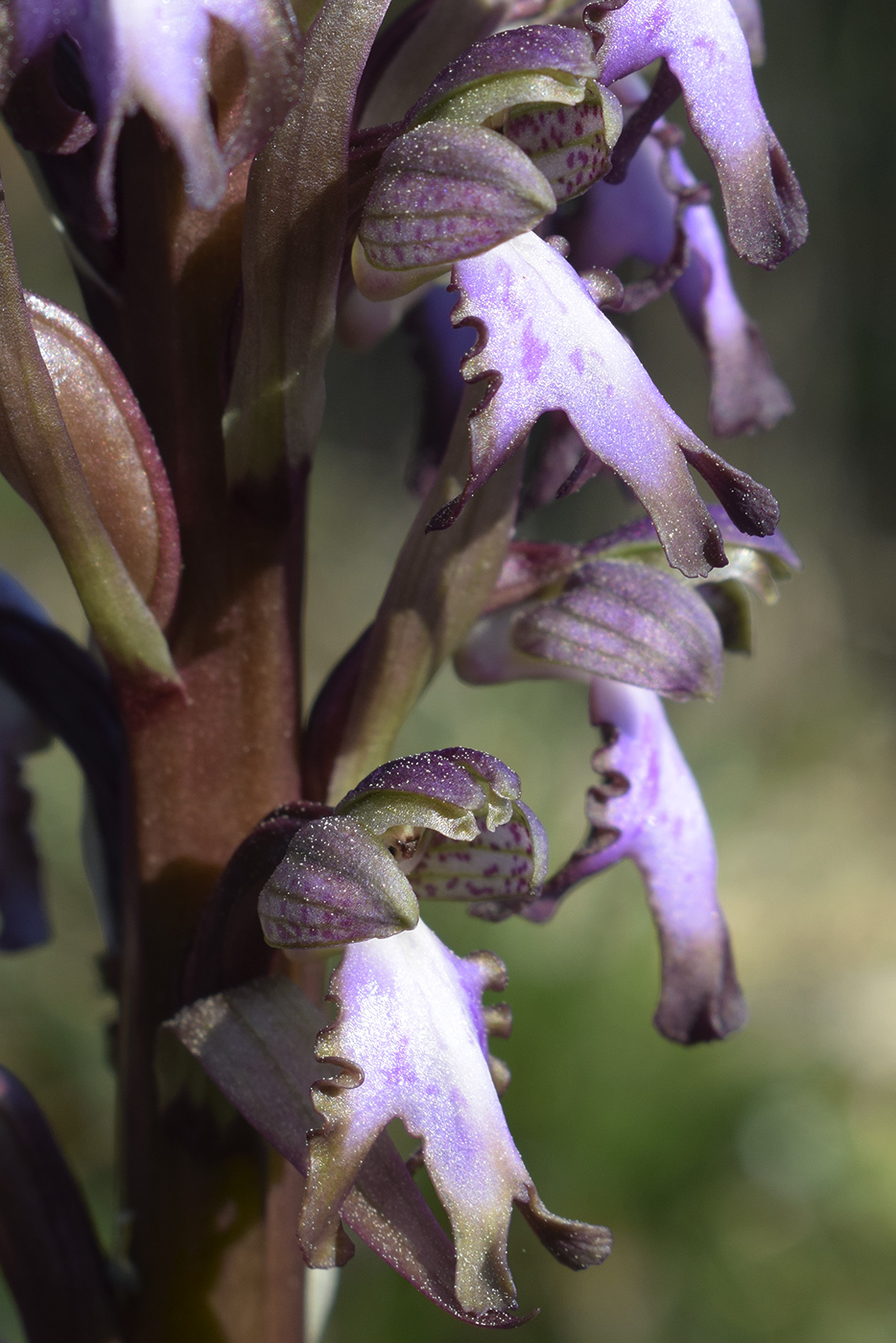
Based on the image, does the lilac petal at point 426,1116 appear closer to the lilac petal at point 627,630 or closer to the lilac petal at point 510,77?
the lilac petal at point 627,630

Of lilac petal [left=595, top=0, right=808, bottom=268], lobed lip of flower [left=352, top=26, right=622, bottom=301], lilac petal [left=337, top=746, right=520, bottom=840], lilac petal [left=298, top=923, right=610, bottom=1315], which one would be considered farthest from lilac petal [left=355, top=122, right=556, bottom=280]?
lilac petal [left=298, top=923, right=610, bottom=1315]

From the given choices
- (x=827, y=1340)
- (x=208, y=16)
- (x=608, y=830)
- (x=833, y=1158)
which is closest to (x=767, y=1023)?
(x=833, y=1158)

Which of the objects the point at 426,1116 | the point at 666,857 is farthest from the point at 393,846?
the point at 666,857

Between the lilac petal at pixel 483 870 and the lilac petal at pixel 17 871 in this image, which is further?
the lilac petal at pixel 17 871

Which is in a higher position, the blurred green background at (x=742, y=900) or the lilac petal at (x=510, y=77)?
the lilac petal at (x=510, y=77)

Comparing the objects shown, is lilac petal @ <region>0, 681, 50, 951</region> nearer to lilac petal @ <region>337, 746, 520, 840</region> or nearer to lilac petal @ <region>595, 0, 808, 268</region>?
lilac petal @ <region>337, 746, 520, 840</region>

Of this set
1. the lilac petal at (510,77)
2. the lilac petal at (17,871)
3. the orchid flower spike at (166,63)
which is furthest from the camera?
the lilac petal at (17,871)

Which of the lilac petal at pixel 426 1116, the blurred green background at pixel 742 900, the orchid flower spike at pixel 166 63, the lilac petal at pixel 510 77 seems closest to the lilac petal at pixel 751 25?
the lilac petal at pixel 510 77

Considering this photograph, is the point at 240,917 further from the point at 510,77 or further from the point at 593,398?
the point at 510,77
